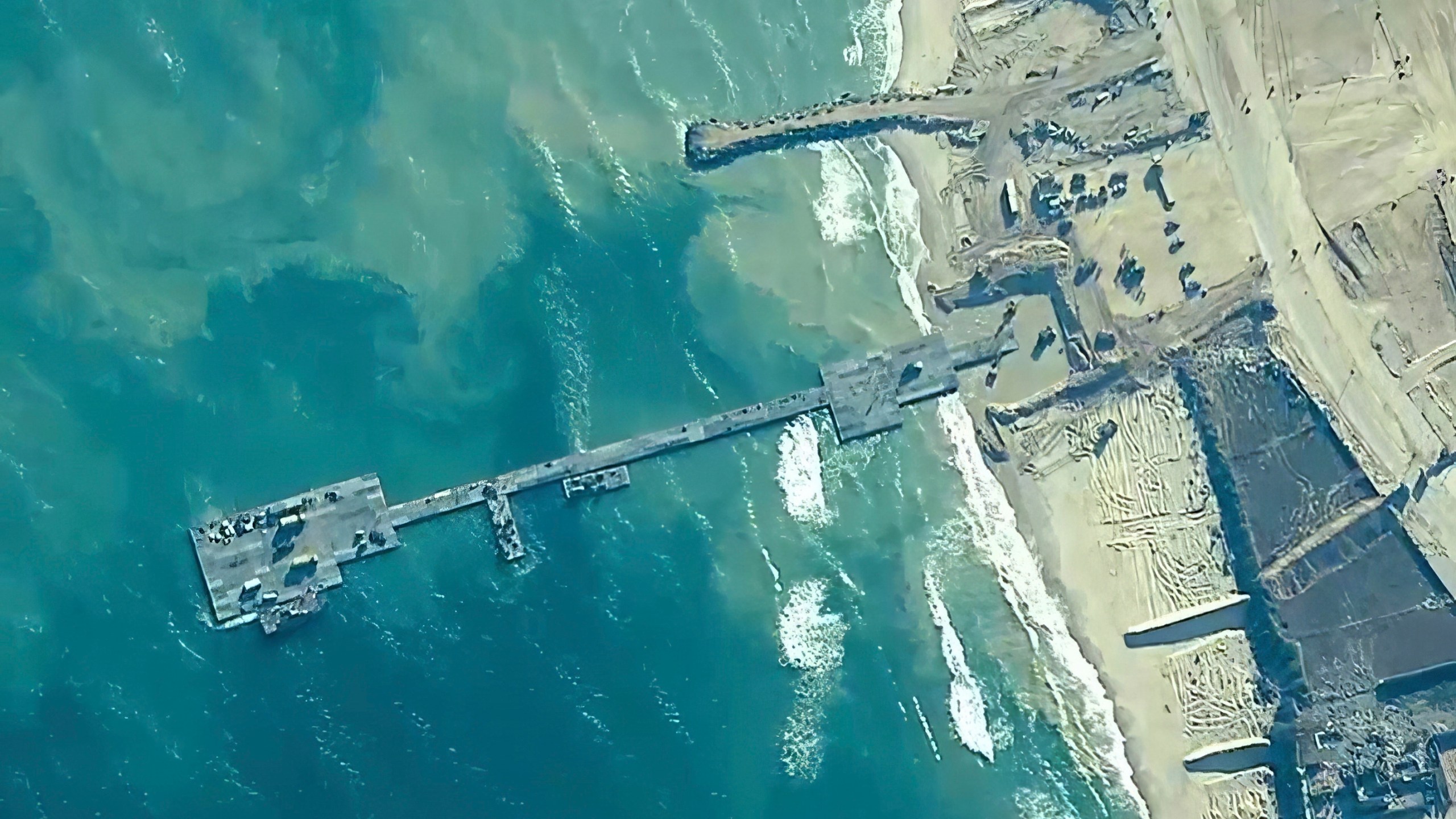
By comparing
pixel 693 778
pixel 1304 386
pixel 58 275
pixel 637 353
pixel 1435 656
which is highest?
pixel 58 275

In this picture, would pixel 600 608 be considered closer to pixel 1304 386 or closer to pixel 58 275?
pixel 58 275

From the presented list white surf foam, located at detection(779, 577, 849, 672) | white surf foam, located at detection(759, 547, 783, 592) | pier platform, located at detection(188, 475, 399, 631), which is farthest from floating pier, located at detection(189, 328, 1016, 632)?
white surf foam, located at detection(779, 577, 849, 672)

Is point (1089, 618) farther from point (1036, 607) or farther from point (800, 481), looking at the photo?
point (800, 481)

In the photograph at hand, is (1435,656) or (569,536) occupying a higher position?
(569,536)

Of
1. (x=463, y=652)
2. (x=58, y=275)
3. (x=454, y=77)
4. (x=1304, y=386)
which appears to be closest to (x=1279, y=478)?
(x=1304, y=386)

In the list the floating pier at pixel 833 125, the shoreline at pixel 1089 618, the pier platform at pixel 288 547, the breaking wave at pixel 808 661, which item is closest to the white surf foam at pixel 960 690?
the shoreline at pixel 1089 618

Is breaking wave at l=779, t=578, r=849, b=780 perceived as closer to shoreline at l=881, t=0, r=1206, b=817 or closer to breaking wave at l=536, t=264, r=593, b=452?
shoreline at l=881, t=0, r=1206, b=817
